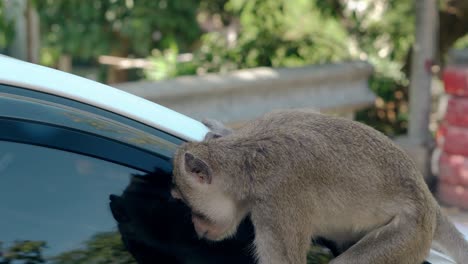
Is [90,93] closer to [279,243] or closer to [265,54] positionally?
[279,243]

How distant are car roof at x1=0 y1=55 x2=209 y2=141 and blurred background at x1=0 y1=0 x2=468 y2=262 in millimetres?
3271

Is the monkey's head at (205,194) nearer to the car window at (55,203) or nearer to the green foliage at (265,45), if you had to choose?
the car window at (55,203)

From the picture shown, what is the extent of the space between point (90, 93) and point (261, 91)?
4402 millimetres

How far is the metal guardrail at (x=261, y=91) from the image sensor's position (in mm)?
6188

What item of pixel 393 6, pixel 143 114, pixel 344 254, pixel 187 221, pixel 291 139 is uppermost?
pixel 393 6

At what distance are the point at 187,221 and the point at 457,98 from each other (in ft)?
17.1

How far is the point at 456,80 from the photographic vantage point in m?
7.17

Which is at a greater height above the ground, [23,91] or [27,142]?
[23,91]

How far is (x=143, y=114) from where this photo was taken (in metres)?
2.53

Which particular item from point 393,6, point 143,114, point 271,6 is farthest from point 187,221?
point 393,6

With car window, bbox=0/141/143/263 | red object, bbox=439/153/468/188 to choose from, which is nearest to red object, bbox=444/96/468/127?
red object, bbox=439/153/468/188

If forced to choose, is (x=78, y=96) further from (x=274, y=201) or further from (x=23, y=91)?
(x=274, y=201)

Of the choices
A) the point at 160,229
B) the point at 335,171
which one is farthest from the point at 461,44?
the point at 160,229

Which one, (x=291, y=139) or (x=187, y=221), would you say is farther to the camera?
(x=291, y=139)
